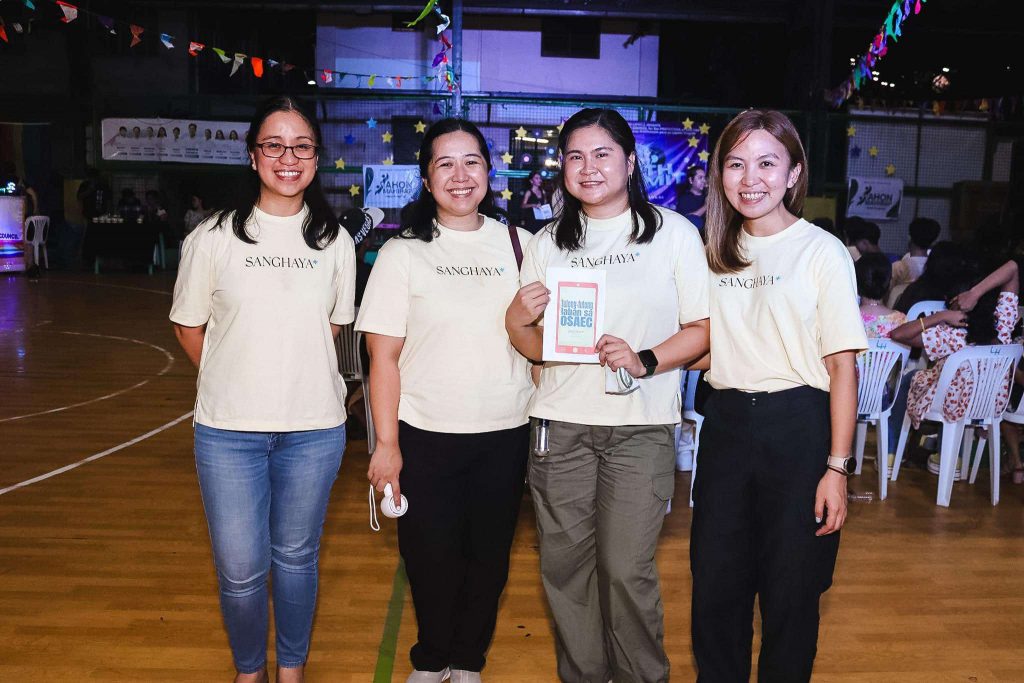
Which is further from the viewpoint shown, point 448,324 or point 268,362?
point 448,324

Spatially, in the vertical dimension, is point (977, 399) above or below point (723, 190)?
below

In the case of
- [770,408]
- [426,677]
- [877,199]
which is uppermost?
[877,199]

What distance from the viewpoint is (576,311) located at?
7.81 ft

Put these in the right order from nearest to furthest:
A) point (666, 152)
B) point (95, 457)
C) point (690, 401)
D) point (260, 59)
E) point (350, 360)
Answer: point (690, 401)
point (95, 457)
point (350, 360)
point (666, 152)
point (260, 59)

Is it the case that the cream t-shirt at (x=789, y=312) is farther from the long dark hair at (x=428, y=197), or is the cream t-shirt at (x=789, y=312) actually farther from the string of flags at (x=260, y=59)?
the string of flags at (x=260, y=59)

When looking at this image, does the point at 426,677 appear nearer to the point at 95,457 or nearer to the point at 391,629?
the point at 391,629

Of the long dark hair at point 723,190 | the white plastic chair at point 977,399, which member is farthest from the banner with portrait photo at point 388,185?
the long dark hair at point 723,190

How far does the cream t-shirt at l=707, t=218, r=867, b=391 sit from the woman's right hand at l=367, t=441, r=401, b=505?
0.94 m

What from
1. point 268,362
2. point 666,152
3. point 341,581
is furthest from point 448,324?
point 666,152

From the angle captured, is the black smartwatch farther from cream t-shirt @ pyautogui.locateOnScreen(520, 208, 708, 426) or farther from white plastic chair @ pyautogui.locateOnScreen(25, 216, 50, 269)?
white plastic chair @ pyautogui.locateOnScreen(25, 216, 50, 269)

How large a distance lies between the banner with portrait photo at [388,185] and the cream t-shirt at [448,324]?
789 centimetres

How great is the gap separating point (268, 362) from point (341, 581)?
5.59 feet

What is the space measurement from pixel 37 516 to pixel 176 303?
2.69 metres

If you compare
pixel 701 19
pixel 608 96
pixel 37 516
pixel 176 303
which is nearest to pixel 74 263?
pixel 608 96
